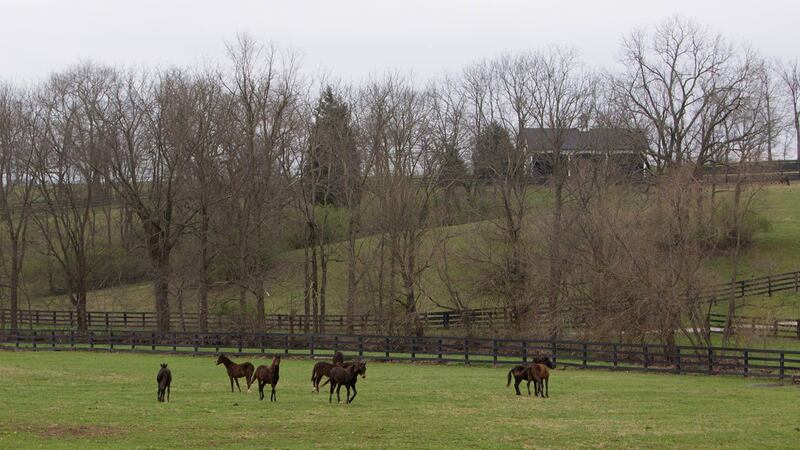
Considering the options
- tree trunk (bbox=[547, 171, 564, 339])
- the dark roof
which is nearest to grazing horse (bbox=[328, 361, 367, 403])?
tree trunk (bbox=[547, 171, 564, 339])

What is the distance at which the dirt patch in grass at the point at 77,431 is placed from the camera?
15.9 metres

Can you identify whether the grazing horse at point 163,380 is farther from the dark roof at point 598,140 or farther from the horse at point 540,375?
the dark roof at point 598,140

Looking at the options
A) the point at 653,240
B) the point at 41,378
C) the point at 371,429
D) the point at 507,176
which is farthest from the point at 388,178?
the point at 371,429

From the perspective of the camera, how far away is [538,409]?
66.8 feet

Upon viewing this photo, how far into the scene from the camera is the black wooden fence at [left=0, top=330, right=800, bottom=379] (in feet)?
101

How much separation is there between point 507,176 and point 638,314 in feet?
61.7

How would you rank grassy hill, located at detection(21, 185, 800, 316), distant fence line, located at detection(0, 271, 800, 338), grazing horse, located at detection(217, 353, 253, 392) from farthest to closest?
grassy hill, located at detection(21, 185, 800, 316) → distant fence line, located at detection(0, 271, 800, 338) → grazing horse, located at detection(217, 353, 253, 392)

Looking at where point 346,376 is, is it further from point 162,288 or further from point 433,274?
point 433,274

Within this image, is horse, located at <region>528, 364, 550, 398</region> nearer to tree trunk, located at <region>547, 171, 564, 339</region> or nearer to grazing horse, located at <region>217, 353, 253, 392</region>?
grazing horse, located at <region>217, 353, 253, 392</region>

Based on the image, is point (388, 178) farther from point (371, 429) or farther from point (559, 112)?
point (371, 429)

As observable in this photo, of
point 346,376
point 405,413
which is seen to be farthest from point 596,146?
point 405,413

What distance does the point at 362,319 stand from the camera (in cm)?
4706

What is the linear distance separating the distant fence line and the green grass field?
44.4 ft

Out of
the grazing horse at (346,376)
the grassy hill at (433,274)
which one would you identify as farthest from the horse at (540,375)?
the grassy hill at (433,274)
